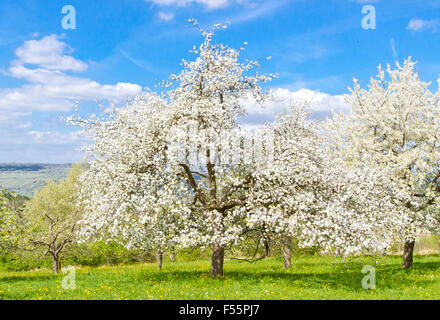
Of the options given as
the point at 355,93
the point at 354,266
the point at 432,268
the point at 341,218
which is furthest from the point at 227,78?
the point at 432,268

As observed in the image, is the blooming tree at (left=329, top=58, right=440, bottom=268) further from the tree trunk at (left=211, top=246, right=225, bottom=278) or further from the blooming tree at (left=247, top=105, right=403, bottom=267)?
the tree trunk at (left=211, top=246, right=225, bottom=278)

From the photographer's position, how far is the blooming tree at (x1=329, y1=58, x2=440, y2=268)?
2445 cm

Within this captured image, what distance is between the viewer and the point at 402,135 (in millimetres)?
25375

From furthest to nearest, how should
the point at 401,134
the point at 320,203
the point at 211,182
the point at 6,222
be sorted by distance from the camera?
the point at 401,134, the point at 6,222, the point at 211,182, the point at 320,203

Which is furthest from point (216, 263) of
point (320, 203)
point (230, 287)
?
point (320, 203)

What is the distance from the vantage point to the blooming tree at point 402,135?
24.5 meters

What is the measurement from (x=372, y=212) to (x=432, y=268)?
12115 mm

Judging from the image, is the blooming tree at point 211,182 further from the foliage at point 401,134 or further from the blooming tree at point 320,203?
the foliage at point 401,134

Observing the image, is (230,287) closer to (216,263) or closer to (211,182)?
(216,263)

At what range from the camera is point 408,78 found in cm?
2820

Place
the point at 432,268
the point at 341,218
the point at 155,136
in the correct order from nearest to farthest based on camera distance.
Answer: the point at 341,218 → the point at 155,136 → the point at 432,268

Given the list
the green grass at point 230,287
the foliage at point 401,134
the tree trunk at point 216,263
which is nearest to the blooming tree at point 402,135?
the foliage at point 401,134

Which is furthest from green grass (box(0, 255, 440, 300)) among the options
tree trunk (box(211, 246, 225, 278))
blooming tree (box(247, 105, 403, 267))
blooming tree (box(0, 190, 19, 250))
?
blooming tree (box(0, 190, 19, 250))
